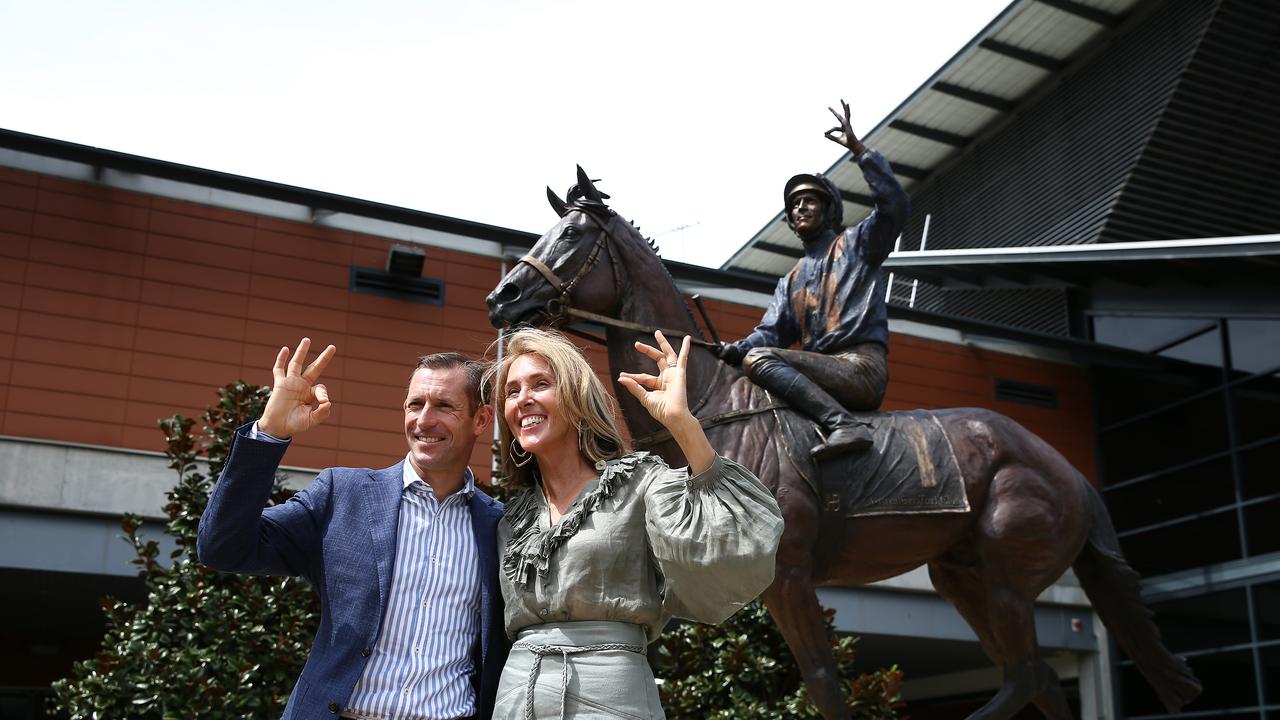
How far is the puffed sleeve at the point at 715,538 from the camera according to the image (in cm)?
220

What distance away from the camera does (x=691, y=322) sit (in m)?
5.25

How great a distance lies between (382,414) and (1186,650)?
1061 cm

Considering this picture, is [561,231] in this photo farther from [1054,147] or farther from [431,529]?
[1054,147]

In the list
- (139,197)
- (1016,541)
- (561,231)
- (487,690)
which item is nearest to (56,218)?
(139,197)

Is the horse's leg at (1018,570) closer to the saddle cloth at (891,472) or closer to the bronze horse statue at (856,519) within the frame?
the bronze horse statue at (856,519)

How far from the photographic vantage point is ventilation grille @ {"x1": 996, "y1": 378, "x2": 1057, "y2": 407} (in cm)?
1691

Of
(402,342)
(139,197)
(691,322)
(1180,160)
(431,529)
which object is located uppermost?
(1180,160)

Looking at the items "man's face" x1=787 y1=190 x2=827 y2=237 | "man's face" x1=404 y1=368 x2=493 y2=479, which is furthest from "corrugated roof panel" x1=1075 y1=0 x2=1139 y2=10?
"man's face" x1=404 y1=368 x2=493 y2=479

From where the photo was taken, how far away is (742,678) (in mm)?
6801

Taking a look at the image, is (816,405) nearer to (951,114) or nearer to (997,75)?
(997,75)

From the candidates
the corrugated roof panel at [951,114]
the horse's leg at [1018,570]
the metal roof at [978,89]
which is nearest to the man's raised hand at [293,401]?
the horse's leg at [1018,570]

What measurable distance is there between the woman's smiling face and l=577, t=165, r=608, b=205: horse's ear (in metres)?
2.57

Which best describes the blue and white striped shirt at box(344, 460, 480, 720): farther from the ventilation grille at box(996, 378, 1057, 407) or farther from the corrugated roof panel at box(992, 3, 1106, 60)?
the corrugated roof panel at box(992, 3, 1106, 60)

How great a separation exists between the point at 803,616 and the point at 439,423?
2.40 m
